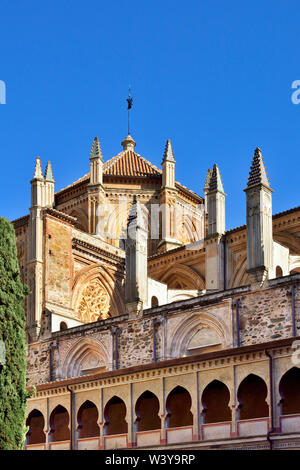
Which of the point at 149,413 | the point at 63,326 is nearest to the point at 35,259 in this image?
the point at 63,326

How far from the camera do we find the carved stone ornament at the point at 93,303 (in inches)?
1460

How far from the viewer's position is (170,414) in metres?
26.6

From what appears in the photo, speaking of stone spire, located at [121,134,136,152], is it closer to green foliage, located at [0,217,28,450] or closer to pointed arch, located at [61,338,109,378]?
pointed arch, located at [61,338,109,378]

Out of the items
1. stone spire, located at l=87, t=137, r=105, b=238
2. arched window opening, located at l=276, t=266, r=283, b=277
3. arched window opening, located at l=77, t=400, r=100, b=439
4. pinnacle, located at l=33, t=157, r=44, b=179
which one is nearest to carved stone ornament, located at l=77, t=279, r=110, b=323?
pinnacle, located at l=33, t=157, r=44, b=179

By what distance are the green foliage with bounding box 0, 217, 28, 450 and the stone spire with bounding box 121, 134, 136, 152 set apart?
2729 centimetres

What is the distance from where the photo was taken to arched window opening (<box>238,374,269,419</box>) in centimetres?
2573

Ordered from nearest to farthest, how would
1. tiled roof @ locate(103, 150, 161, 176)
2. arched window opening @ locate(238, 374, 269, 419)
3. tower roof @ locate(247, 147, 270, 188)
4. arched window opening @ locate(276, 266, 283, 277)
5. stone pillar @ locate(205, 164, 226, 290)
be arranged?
arched window opening @ locate(238, 374, 269, 419)
tower roof @ locate(247, 147, 270, 188)
arched window opening @ locate(276, 266, 283, 277)
stone pillar @ locate(205, 164, 226, 290)
tiled roof @ locate(103, 150, 161, 176)

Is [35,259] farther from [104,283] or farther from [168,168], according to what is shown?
[168,168]

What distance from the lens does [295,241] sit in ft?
111

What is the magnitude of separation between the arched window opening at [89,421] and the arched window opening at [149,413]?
1.53m

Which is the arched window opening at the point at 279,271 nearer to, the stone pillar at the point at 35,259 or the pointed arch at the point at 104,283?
the stone pillar at the point at 35,259

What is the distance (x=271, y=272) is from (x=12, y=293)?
8775 millimetres

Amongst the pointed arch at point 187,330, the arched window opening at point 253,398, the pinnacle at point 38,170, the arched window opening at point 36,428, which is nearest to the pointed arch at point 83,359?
the arched window opening at point 36,428
